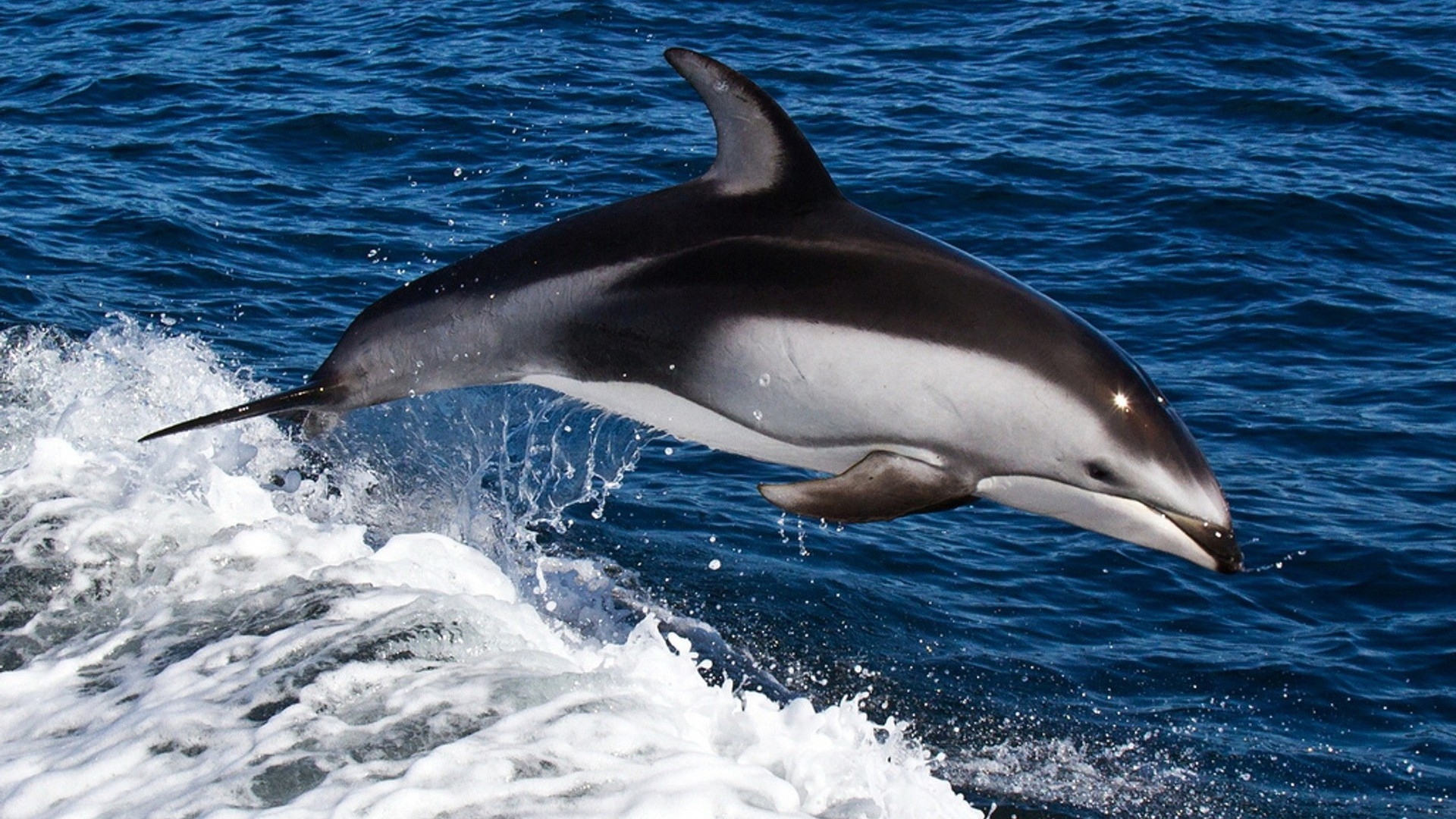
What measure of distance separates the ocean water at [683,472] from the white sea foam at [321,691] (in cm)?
2

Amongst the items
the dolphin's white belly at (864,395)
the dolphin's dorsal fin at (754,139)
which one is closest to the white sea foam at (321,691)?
the dolphin's white belly at (864,395)

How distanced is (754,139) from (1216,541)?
88.9 inches

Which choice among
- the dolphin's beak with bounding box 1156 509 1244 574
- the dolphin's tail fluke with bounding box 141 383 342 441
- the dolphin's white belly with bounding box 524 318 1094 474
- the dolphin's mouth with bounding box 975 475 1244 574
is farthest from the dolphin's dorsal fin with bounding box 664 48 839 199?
the dolphin's tail fluke with bounding box 141 383 342 441

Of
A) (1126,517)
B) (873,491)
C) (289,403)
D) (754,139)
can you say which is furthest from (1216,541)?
(289,403)

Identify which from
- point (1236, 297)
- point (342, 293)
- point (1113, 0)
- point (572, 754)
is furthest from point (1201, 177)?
point (572, 754)

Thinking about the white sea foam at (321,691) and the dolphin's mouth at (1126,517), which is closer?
the white sea foam at (321,691)

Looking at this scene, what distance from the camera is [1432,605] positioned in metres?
9.92

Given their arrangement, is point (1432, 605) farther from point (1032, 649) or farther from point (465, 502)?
point (465, 502)

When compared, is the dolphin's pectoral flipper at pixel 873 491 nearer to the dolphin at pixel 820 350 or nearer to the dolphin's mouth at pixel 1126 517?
the dolphin at pixel 820 350

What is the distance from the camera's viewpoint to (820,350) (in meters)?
5.95

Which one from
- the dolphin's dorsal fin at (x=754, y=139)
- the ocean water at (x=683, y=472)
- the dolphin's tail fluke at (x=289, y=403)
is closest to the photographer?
the dolphin's dorsal fin at (x=754, y=139)

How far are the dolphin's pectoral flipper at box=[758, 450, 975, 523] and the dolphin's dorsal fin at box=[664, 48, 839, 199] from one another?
42.6 inches

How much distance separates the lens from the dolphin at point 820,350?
5840 millimetres

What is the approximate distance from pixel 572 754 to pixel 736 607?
4064mm
